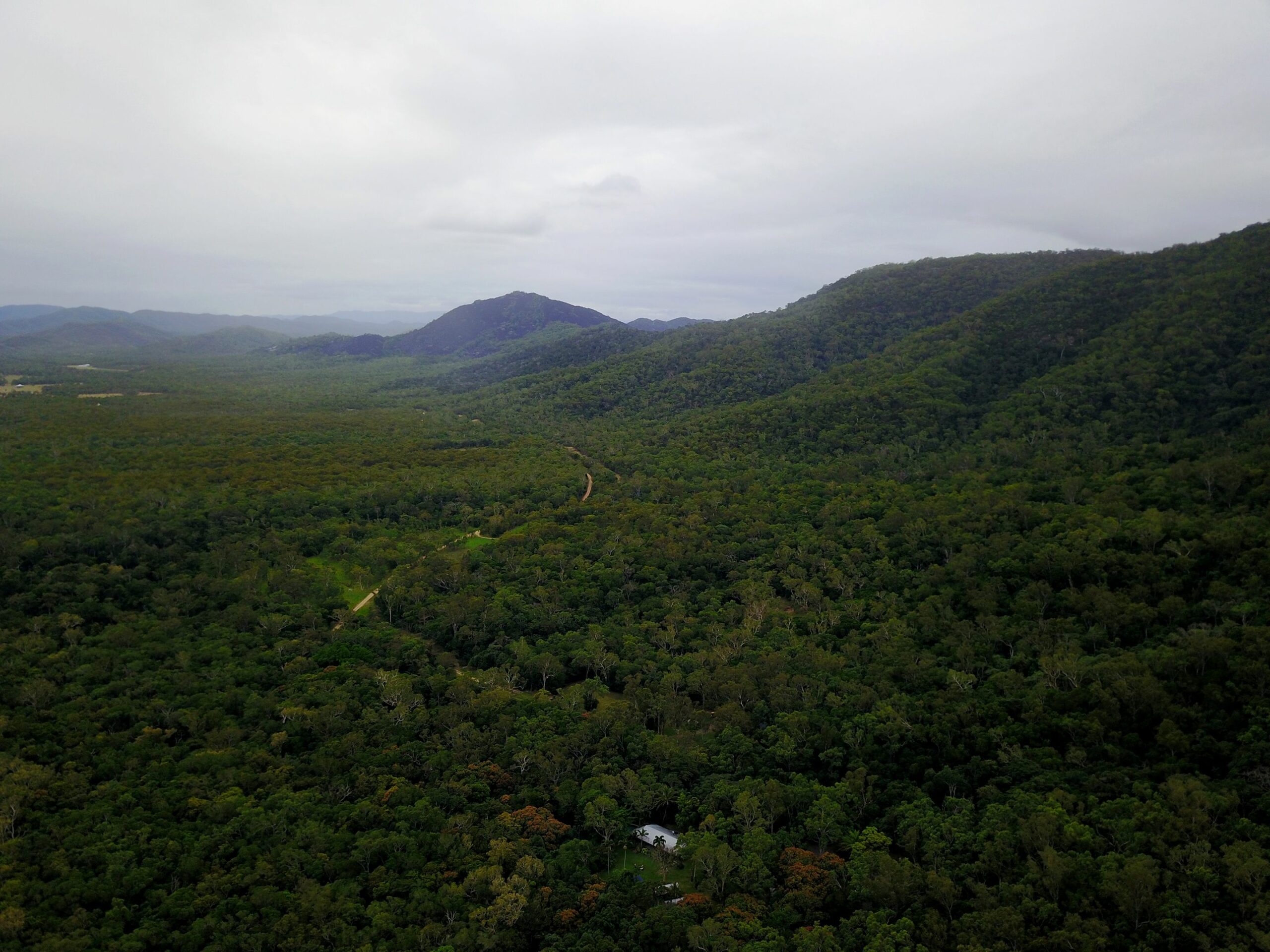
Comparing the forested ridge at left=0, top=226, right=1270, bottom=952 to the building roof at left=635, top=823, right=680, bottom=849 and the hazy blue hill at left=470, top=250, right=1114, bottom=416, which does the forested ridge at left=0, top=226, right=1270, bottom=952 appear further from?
the hazy blue hill at left=470, top=250, right=1114, bottom=416

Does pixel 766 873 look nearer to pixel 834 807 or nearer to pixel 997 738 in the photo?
pixel 834 807

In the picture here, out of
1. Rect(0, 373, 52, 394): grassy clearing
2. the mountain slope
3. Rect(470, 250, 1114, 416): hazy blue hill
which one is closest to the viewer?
the mountain slope

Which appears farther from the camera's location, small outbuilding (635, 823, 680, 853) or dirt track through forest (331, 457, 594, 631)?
dirt track through forest (331, 457, 594, 631)

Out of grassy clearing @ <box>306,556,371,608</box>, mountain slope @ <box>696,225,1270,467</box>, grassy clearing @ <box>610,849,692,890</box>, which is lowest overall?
grassy clearing @ <box>610,849,692,890</box>

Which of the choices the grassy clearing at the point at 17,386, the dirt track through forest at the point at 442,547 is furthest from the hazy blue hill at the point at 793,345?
the grassy clearing at the point at 17,386

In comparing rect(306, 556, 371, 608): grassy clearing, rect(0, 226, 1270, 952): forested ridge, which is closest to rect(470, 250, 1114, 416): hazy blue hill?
rect(0, 226, 1270, 952): forested ridge

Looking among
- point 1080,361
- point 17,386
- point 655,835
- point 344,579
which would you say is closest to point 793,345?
point 1080,361

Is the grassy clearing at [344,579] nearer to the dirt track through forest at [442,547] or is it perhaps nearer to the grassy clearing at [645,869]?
the dirt track through forest at [442,547]

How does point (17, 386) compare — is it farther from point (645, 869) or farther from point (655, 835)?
point (645, 869)
